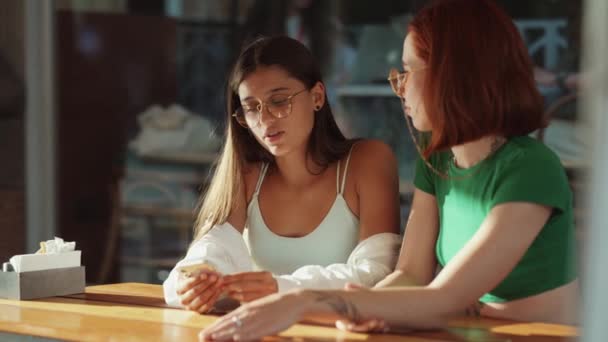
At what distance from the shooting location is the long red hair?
220 centimetres

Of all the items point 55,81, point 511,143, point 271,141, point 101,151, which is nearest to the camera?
point 511,143

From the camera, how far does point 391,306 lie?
2041mm

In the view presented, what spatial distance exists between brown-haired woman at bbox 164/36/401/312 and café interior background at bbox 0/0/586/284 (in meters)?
2.75

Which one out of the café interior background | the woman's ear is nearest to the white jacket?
the woman's ear

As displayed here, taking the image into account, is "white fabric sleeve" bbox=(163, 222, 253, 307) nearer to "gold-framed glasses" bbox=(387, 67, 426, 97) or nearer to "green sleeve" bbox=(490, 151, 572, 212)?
"gold-framed glasses" bbox=(387, 67, 426, 97)

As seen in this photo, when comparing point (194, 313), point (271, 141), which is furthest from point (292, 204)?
point (194, 313)

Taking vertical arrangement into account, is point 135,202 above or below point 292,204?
below

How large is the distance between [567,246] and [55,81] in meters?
4.03

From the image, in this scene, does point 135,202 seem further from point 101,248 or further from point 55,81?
point 55,81

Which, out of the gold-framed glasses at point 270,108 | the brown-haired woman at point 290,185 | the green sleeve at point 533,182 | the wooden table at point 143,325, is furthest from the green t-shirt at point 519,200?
the gold-framed glasses at point 270,108

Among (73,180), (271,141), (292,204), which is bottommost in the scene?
(73,180)

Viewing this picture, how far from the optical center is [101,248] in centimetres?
624

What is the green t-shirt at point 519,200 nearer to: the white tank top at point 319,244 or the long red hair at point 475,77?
the long red hair at point 475,77

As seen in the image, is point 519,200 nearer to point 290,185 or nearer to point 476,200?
point 476,200
